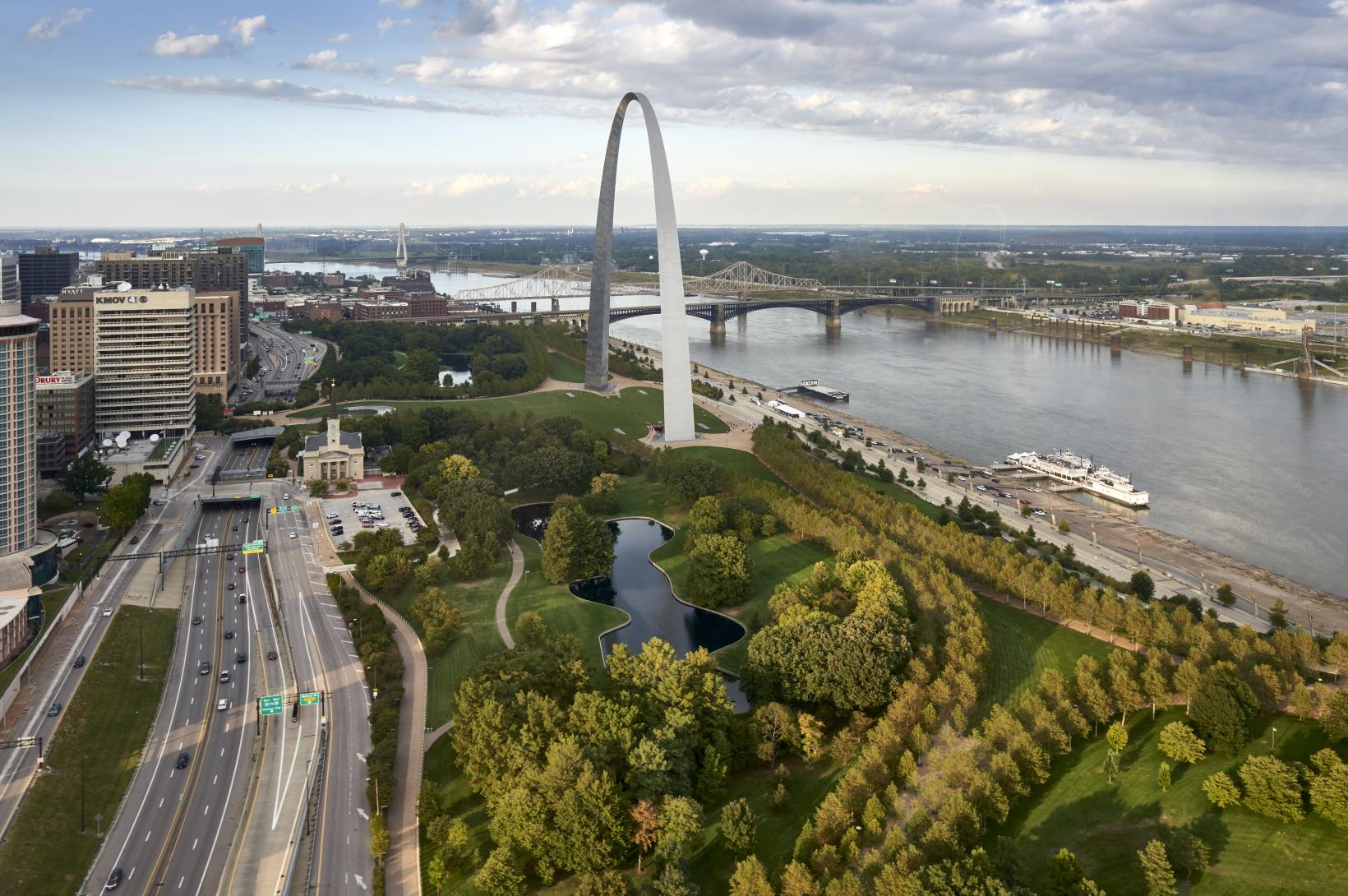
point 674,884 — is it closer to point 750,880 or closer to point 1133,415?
point 750,880

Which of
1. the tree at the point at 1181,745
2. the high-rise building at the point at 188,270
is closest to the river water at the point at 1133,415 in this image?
the tree at the point at 1181,745

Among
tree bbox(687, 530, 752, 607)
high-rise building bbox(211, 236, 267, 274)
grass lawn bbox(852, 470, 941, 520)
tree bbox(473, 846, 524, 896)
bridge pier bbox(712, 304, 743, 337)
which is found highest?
high-rise building bbox(211, 236, 267, 274)

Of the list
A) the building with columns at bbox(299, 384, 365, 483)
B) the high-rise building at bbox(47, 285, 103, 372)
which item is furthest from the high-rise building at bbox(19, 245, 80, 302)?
the building with columns at bbox(299, 384, 365, 483)

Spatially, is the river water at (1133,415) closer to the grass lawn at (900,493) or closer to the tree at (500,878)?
the grass lawn at (900,493)

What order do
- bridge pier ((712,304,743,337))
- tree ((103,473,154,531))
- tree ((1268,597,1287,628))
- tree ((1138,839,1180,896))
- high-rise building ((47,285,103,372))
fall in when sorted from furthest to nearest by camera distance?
bridge pier ((712,304,743,337)), high-rise building ((47,285,103,372)), tree ((103,473,154,531)), tree ((1268,597,1287,628)), tree ((1138,839,1180,896))

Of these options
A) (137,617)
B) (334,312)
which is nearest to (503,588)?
(137,617)

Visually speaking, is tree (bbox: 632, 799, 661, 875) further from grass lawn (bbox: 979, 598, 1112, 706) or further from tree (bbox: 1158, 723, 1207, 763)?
tree (bbox: 1158, 723, 1207, 763)

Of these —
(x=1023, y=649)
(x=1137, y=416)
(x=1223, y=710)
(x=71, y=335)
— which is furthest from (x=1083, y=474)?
(x=71, y=335)
